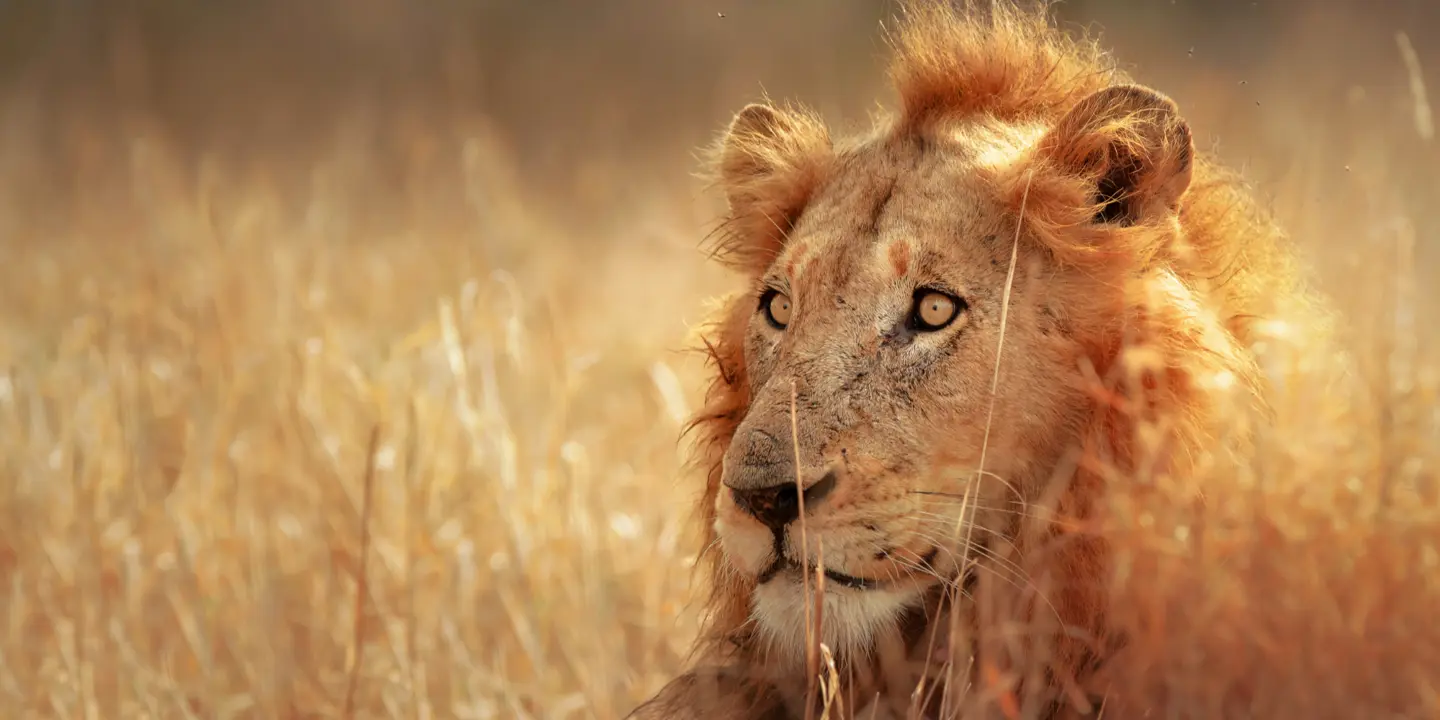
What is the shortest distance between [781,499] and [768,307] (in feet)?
2.24

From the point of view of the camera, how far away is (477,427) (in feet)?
16.1

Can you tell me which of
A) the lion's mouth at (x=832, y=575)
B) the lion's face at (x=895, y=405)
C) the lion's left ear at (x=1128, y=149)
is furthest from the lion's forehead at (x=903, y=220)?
the lion's mouth at (x=832, y=575)

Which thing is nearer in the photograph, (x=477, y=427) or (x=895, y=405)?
(x=895, y=405)

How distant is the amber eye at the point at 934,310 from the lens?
2.87 m

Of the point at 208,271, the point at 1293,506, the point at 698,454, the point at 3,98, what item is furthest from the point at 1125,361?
the point at 3,98

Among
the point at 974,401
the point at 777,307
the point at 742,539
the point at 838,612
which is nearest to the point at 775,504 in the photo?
the point at 742,539

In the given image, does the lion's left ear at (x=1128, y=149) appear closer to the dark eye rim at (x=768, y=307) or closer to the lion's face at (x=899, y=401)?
the lion's face at (x=899, y=401)

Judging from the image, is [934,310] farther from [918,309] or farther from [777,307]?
[777,307]

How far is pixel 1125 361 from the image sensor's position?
274 cm

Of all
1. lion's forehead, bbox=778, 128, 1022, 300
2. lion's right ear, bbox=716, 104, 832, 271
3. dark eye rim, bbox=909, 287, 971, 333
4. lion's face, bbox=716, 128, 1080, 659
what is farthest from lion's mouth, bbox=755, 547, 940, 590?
lion's right ear, bbox=716, 104, 832, 271

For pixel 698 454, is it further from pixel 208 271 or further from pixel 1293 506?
pixel 208 271

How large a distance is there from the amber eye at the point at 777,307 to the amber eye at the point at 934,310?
0.33 m

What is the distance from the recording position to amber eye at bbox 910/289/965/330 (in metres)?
2.87

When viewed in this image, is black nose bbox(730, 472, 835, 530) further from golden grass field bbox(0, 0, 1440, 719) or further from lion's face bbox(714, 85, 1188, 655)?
golden grass field bbox(0, 0, 1440, 719)
